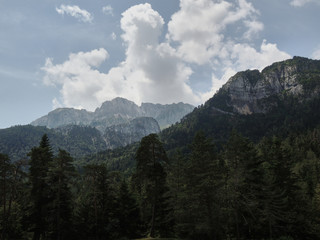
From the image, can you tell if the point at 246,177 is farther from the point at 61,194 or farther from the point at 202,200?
the point at 61,194

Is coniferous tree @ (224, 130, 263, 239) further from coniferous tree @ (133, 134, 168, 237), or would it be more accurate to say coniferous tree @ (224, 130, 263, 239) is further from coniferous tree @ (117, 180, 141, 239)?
coniferous tree @ (117, 180, 141, 239)

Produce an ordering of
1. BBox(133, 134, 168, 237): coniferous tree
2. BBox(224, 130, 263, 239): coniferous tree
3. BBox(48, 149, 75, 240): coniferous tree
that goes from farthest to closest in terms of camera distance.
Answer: BBox(133, 134, 168, 237): coniferous tree < BBox(48, 149, 75, 240): coniferous tree < BBox(224, 130, 263, 239): coniferous tree

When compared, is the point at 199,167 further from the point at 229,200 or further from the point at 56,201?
the point at 56,201

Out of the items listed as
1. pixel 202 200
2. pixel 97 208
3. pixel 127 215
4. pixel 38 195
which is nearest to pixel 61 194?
pixel 38 195

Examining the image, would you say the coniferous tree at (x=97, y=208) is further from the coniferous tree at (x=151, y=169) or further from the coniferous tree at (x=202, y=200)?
the coniferous tree at (x=202, y=200)

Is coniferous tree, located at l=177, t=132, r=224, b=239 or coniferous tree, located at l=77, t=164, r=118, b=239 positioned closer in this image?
coniferous tree, located at l=177, t=132, r=224, b=239

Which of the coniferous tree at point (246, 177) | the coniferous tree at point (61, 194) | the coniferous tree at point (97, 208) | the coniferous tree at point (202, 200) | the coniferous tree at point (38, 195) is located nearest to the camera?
the coniferous tree at point (202, 200)

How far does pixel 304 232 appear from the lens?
123ft

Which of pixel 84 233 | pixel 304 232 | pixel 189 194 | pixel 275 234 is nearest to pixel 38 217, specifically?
pixel 84 233

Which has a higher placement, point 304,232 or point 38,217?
point 38,217

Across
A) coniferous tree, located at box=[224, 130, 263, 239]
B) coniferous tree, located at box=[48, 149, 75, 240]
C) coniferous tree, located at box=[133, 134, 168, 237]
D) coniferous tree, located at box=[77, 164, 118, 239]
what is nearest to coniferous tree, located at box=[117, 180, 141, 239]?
coniferous tree, located at box=[77, 164, 118, 239]

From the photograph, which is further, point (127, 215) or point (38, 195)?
point (127, 215)

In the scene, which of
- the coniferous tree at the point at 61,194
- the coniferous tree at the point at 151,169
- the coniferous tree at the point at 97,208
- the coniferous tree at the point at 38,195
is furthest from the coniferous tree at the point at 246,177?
the coniferous tree at the point at 38,195

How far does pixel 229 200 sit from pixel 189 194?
186 inches
